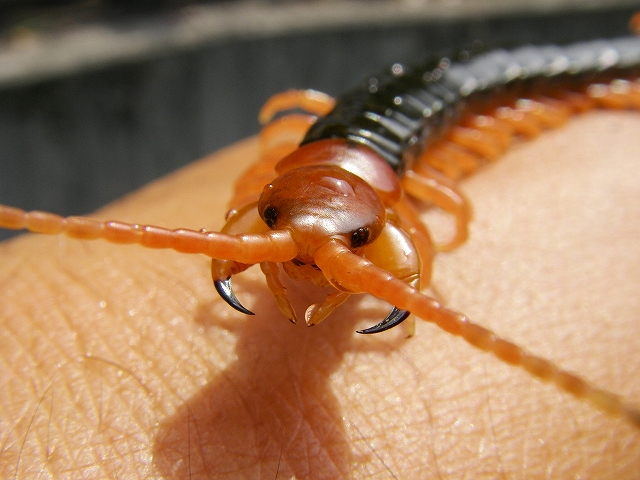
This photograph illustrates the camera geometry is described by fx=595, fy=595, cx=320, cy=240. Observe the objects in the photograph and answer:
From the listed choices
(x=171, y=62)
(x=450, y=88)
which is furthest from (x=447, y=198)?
(x=171, y=62)

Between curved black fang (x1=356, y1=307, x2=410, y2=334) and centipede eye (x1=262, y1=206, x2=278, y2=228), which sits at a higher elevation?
centipede eye (x1=262, y1=206, x2=278, y2=228)

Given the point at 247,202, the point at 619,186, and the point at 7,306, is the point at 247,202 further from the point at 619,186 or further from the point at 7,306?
the point at 619,186

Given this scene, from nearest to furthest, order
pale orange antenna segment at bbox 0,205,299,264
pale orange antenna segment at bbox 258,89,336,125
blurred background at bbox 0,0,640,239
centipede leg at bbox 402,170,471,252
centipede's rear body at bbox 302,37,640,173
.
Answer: pale orange antenna segment at bbox 0,205,299,264 → centipede leg at bbox 402,170,471,252 → centipede's rear body at bbox 302,37,640,173 → pale orange antenna segment at bbox 258,89,336,125 → blurred background at bbox 0,0,640,239

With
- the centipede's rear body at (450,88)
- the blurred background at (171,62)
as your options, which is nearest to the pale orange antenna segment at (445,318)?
the centipede's rear body at (450,88)

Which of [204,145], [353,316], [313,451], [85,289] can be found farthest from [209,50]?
[313,451]

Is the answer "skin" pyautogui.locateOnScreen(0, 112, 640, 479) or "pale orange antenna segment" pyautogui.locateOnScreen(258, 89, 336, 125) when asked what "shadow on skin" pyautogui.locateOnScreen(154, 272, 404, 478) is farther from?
"pale orange antenna segment" pyautogui.locateOnScreen(258, 89, 336, 125)

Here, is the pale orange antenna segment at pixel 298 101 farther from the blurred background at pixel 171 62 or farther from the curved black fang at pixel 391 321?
the blurred background at pixel 171 62

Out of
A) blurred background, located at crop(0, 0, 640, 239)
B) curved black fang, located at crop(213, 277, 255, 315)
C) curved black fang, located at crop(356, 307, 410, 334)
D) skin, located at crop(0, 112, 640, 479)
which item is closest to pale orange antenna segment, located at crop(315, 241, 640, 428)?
curved black fang, located at crop(356, 307, 410, 334)
